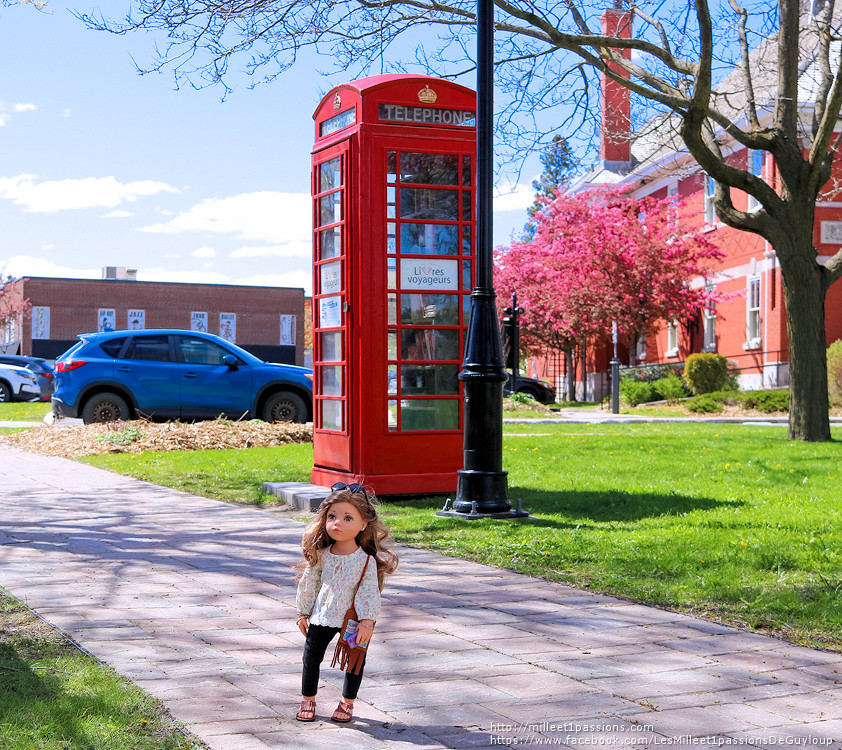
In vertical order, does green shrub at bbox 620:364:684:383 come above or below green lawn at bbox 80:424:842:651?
above

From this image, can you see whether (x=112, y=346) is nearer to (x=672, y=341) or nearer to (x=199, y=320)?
(x=672, y=341)

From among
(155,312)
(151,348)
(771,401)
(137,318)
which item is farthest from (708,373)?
(137,318)

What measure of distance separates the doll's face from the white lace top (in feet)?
0.34

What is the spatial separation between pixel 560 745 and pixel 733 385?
92.6 feet

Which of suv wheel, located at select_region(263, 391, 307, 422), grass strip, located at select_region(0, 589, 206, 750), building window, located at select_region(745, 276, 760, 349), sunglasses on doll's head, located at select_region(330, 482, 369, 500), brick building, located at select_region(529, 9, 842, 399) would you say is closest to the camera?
grass strip, located at select_region(0, 589, 206, 750)

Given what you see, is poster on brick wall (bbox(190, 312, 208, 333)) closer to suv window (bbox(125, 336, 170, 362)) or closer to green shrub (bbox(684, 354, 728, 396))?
green shrub (bbox(684, 354, 728, 396))

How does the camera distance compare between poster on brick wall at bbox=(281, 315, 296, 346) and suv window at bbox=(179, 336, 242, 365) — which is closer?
suv window at bbox=(179, 336, 242, 365)

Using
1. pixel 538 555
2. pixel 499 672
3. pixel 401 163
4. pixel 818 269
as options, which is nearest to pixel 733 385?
pixel 818 269

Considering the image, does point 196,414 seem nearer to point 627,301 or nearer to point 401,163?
point 401,163

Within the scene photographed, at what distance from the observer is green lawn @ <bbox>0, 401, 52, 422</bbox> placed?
81.3ft

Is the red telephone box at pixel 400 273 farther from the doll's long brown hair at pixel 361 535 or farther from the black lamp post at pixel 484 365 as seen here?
the doll's long brown hair at pixel 361 535

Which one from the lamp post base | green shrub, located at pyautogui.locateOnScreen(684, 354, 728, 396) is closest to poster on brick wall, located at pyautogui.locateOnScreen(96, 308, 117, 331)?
green shrub, located at pyautogui.locateOnScreen(684, 354, 728, 396)

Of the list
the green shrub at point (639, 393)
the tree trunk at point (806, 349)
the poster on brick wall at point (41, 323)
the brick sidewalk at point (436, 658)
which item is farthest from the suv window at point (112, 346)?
the poster on brick wall at point (41, 323)

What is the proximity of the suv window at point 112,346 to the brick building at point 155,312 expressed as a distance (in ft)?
155
